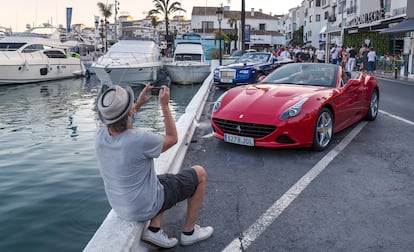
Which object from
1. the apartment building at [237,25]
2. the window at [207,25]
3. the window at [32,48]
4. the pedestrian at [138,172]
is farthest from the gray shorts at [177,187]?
the window at [207,25]

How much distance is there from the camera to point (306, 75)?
7.41 metres

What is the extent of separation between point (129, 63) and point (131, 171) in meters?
19.8

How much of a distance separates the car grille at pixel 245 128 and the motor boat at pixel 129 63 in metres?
15.8

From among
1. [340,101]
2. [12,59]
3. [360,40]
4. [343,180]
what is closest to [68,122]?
[340,101]

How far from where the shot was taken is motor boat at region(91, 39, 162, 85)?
69.8ft

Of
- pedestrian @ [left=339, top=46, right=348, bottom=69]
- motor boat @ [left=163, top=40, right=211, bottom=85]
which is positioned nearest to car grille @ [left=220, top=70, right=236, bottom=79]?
motor boat @ [left=163, top=40, right=211, bottom=85]

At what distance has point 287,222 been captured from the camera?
3.74 meters

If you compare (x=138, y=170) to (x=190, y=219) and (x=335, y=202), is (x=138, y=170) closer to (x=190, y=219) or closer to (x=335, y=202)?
(x=190, y=219)

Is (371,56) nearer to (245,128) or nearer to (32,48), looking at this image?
(245,128)

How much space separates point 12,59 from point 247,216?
22997mm

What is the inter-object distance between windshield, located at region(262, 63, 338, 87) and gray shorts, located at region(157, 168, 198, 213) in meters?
4.38

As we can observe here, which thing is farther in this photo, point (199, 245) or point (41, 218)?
point (41, 218)

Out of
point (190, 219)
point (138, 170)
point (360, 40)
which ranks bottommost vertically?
point (190, 219)

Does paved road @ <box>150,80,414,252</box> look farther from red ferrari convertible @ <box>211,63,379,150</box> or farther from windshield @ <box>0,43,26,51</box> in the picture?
windshield @ <box>0,43,26,51</box>
